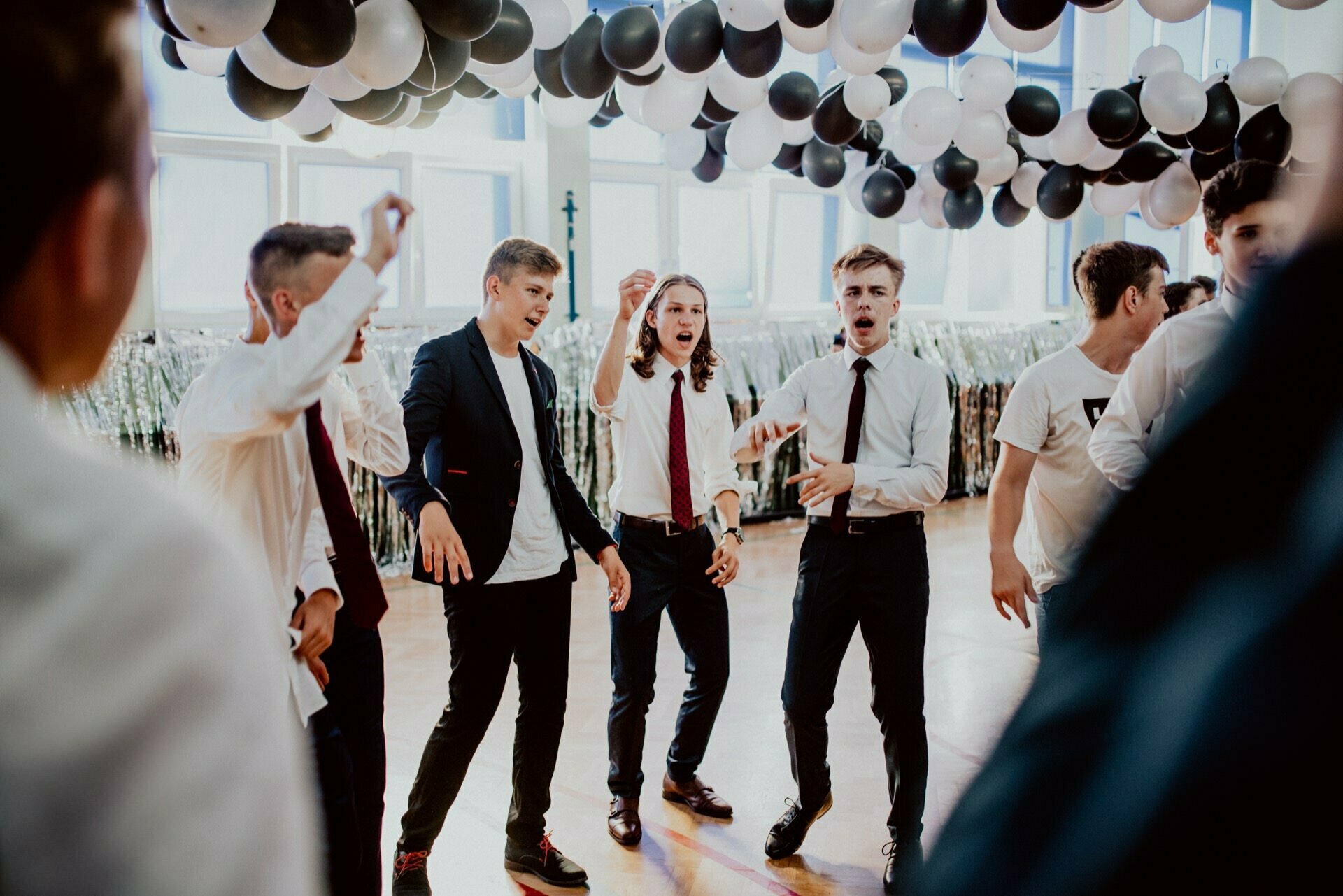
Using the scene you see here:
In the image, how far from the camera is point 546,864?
10.3 ft

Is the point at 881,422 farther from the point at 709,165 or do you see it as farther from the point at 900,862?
the point at 709,165

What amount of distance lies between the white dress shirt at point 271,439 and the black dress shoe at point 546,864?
58.6 inches

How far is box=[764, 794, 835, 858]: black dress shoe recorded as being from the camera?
3.31 meters

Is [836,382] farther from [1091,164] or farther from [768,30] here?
[1091,164]

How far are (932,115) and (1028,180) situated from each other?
4.28 ft

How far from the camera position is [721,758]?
413 cm

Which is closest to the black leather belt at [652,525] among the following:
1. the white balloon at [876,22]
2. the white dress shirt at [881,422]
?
the white dress shirt at [881,422]

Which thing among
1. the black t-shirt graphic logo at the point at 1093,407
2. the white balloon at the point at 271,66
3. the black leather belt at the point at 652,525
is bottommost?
the black leather belt at the point at 652,525

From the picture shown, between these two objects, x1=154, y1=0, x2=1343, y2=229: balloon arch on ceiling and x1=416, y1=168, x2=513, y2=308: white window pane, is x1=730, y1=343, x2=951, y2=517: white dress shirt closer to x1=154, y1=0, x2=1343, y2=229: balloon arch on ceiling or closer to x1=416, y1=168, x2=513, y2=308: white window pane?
x1=154, y1=0, x2=1343, y2=229: balloon arch on ceiling

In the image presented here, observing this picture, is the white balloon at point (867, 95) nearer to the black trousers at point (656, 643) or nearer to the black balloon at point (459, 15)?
the black balloon at point (459, 15)

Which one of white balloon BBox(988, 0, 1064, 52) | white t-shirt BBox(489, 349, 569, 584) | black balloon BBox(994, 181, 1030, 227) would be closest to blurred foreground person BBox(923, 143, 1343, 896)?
white t-shirt BBox(489, 349, 569, 584)

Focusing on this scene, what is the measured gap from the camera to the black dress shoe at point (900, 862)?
10.1ft

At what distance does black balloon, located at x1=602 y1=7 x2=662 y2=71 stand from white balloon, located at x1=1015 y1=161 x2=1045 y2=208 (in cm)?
289

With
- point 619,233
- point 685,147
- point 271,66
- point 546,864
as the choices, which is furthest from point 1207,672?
point 619,233
